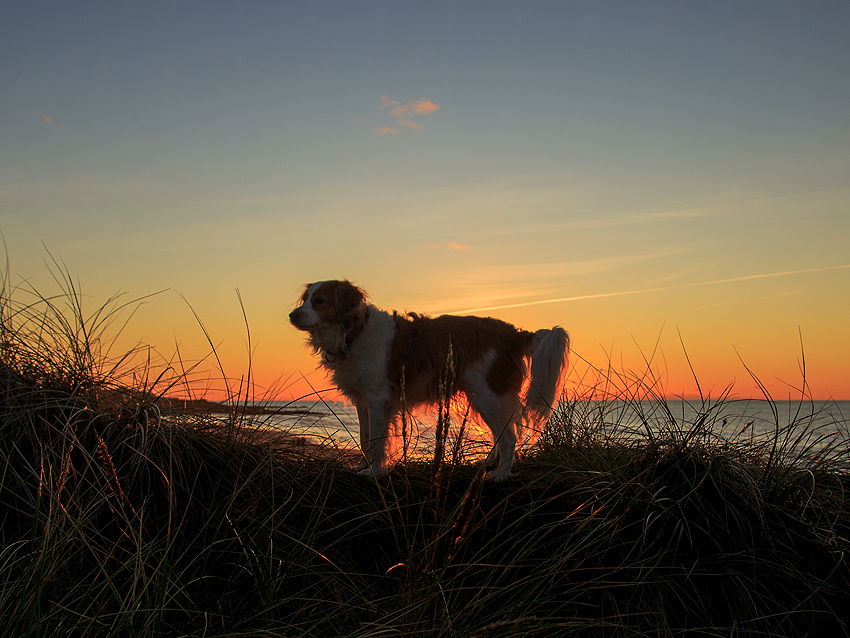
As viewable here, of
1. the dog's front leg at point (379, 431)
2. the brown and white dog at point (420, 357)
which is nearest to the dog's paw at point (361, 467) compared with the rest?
the dog's front leg at point (379, 431)

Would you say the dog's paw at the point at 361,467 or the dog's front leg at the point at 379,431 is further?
the dog's front leg at the point at 379,431

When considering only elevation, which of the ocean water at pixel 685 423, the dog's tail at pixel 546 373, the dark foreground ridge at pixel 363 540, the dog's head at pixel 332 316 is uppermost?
the dog's head at pixel 332 316

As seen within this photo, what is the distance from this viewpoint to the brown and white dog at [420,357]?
462 cm

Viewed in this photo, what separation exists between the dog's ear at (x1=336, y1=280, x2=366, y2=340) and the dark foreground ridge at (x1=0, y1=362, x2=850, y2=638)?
149cm

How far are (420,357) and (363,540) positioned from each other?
79.7 inches

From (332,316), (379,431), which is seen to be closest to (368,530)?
(379,431)

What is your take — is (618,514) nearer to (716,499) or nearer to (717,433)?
(716,499)

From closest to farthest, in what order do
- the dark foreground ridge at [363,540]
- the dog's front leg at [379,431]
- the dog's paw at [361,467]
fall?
1. the dark foreground ridge at [363,540]
2. the dog's paw at [361,467]
3. the dog's front leg at [379,431]

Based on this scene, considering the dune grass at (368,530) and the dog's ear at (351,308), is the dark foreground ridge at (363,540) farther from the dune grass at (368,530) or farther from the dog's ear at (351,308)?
the dog's ear at (351,308)

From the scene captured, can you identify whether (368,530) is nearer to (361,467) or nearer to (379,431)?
(361,467)

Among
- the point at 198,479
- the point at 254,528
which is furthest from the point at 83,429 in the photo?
the point at 254,528

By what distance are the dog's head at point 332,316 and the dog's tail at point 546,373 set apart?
153cm

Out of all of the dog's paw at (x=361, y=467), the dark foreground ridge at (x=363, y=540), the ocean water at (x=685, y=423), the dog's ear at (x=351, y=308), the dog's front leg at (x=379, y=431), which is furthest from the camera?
the dog's ear at (x=351, y=308)

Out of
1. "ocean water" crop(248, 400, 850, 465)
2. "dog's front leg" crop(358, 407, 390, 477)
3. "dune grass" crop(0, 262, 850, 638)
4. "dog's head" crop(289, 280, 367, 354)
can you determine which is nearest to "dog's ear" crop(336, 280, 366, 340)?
"dog's head" crop(289, 280, 367, 354)
